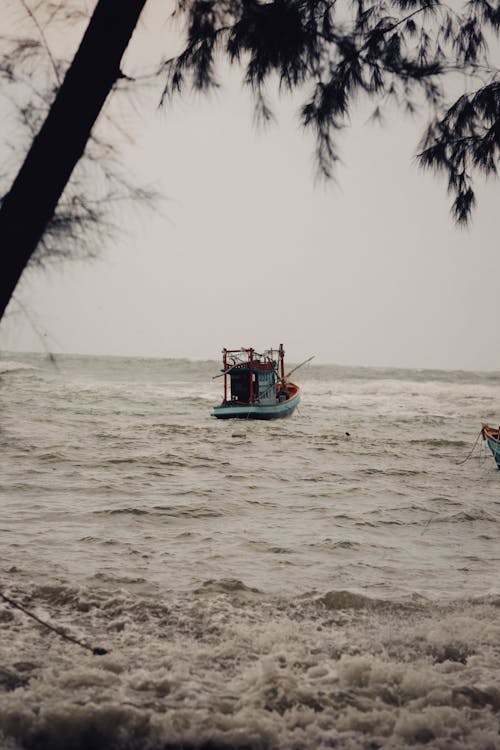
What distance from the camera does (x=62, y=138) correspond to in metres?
2.52

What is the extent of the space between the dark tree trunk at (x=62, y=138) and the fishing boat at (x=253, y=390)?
77.9 ft

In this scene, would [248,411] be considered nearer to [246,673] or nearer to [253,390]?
[253,390]

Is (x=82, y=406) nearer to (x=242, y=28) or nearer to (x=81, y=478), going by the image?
(x=81, y=478)

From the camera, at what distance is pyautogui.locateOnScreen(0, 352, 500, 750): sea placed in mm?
3428

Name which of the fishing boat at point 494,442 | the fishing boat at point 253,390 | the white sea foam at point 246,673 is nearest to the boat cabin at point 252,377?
the fishing boat at point 253,390

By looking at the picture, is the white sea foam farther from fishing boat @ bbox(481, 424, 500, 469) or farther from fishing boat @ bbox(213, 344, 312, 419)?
fishing boat @ bbox(213, 344, 312, 419)

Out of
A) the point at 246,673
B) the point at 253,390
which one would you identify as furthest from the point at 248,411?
the point at 246,673

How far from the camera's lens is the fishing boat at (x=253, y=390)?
87.7 feet

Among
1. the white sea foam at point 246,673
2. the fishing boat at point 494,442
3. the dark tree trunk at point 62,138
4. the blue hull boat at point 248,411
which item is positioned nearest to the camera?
the dark tree trunk at point 62,138

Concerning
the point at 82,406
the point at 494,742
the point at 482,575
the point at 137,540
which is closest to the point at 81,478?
the point at 137,540

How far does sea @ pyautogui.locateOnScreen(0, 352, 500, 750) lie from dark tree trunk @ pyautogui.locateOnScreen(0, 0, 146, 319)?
51cm

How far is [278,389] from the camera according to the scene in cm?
3131

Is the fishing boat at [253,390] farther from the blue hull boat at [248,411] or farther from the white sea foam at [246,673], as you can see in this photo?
the white sea foam at [246,673]

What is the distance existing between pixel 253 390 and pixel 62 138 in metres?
25.3
